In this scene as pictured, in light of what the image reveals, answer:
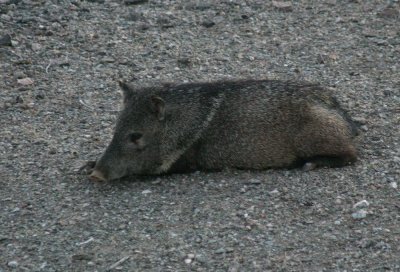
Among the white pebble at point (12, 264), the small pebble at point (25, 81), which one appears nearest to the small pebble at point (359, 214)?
the white pebble at point (12, 264)

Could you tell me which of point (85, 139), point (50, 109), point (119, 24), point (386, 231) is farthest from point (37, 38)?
point (386, 231)

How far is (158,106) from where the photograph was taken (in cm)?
699

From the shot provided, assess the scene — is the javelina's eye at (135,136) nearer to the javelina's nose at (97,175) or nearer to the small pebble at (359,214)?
the javelina's nose at (97,175)

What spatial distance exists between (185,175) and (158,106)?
606 millimetres

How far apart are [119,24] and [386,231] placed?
17.2 feet

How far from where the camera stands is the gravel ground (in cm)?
591

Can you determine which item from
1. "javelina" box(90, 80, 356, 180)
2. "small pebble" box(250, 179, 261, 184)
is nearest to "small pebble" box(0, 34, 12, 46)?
"javelina" box(90, 80, 356, 180)

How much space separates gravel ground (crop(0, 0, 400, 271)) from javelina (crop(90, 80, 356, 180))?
0.44 feet

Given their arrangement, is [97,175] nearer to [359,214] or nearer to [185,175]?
[185,175]

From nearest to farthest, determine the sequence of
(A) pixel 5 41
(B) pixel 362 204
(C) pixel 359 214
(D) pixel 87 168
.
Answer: (C) pixel 359 214
(B) pixel 362 204
(D) pixel 87 168
(A) pixel 5 41

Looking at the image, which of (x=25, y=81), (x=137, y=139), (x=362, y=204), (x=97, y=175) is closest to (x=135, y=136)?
(x=137, y=139)

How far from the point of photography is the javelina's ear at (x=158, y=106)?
6941mm

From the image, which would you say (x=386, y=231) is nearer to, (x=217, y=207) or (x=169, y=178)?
(x=217, y=207)

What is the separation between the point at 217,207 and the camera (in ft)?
21.1
